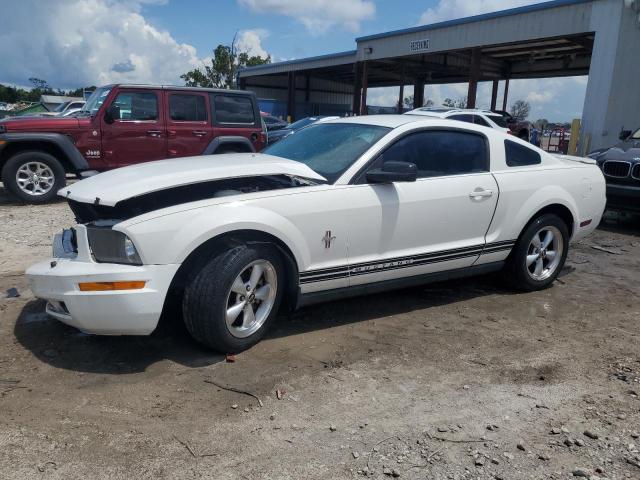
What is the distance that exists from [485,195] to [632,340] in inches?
60.8

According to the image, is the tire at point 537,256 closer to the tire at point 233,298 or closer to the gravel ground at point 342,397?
the gravel ground at point 342,397

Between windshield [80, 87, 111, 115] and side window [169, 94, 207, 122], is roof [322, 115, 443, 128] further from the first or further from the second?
windshield [80, 87, 111, 115]

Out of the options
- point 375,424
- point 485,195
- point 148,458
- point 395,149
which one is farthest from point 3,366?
point 485,195

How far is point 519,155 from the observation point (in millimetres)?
Result: 4930

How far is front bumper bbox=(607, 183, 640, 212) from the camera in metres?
8.01

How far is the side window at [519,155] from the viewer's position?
4.84 meters

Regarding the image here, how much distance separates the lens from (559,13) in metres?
16.4

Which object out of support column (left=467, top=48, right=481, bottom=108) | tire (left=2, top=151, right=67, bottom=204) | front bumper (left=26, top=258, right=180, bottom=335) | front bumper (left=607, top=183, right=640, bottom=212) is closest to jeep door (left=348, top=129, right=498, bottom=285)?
front bumper (left=26, top=258, right=180, bottom=335)

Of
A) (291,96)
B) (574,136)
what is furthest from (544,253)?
(291,96)

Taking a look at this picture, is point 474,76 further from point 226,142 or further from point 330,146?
point 330,146

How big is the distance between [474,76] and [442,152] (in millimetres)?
19702

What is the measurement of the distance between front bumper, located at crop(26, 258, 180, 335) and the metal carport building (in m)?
15.0

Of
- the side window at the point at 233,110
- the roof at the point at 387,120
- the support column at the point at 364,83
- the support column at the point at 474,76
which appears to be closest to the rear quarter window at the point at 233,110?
the side window at the point at 233,110

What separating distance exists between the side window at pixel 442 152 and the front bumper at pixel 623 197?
4.57 metres
